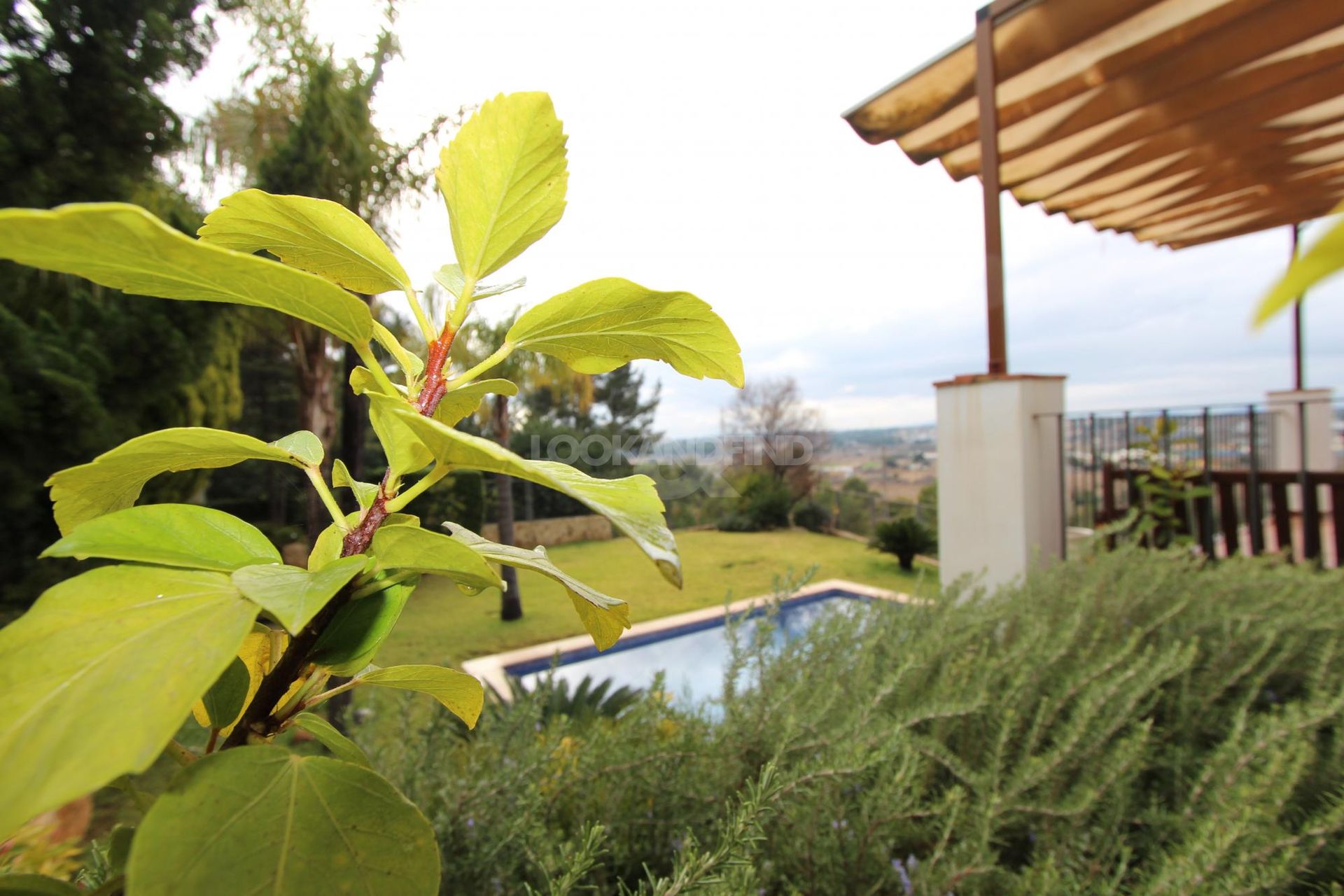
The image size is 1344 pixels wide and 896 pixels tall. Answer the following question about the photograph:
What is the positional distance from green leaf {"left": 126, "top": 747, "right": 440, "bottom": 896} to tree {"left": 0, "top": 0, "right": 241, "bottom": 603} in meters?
2.98

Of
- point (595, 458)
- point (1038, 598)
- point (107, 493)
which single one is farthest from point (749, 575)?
point (107, 493)

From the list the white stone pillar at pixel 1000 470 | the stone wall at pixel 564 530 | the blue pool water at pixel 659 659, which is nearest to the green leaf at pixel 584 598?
the white stone pillar at pixel 1000 470

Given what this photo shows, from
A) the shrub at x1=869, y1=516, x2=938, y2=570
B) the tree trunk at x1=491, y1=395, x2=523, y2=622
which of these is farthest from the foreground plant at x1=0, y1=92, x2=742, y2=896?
the shrub at x1=869, y1=516, x2=938, y2=570

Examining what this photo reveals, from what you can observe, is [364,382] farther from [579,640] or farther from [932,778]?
[579,640]

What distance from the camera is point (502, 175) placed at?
0.76 ft

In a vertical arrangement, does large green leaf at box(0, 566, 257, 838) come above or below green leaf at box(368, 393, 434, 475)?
below

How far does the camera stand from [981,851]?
60cm

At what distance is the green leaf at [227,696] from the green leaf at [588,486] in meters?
0.11

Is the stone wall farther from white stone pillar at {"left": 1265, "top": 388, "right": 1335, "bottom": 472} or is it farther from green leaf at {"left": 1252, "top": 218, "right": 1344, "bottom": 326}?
green leaf at {"left": 1252, "top": 218, "right": 1344, "bottom": 326}

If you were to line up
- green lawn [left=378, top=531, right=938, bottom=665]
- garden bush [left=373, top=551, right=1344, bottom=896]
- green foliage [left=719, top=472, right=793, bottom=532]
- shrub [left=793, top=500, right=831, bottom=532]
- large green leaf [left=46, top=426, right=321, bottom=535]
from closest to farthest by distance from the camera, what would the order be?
1. large green leaf [left=46, top=426, right=321, bottom=535]
2. garden bush [left=373, top=551, right=1344, bottom=896]
3. green lawn [left=378, top=531, right=938, bottom=665]
4. green foliage [left=719, top=472, right=793, bottom=532]
5. shrub [left=793, top=500, right=831, bottom=532]

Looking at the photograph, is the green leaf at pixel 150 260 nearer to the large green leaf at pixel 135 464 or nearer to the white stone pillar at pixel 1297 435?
the large green leaf at pixel 135 464

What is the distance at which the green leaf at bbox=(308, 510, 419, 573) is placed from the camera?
222mm

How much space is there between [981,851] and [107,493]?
2.42 ft

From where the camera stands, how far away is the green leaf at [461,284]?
249 mm
